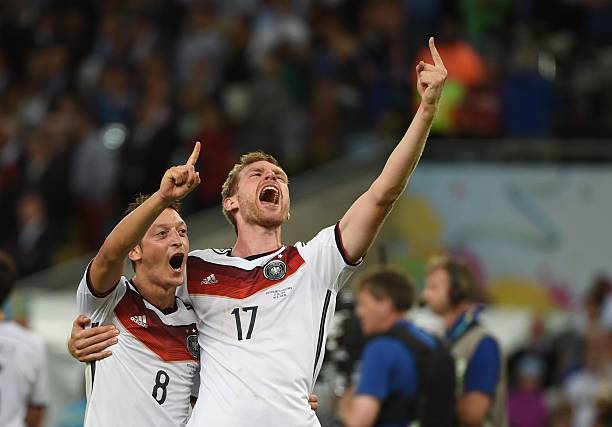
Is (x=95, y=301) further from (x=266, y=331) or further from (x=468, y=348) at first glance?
(x=468, y=348)

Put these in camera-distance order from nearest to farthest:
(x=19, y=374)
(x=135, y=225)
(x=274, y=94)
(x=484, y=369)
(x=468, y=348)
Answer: (x=135, y=225)
(x=19, y=374)
(x=484, y=369)
(x=468, y=348)
(x=274, y=94)

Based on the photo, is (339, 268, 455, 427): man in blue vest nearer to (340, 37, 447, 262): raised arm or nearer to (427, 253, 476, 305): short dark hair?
(427, 253, 476, 305): short dark hair

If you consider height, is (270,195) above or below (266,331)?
above

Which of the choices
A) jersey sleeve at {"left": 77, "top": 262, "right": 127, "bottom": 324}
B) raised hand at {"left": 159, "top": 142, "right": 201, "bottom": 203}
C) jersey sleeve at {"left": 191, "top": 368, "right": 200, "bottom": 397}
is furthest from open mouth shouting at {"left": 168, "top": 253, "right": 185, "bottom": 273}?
raised hand at {"left": 159, "top": 142, "right": 201, "bottom": 203}

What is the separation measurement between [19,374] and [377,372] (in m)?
1.89

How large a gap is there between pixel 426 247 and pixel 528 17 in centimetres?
258

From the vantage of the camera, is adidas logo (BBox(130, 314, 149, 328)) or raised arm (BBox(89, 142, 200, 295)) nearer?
raised arm (BBox(89, 142, 200, 295))

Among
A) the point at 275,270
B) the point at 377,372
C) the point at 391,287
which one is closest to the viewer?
the point at 275,270

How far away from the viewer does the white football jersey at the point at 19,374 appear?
707cm

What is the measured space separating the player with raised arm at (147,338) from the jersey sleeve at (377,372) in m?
1.53

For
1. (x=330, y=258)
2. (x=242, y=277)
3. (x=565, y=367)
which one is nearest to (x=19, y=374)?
(x=242, y=277)

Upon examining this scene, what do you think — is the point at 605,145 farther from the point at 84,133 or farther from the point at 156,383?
the point at 156,383

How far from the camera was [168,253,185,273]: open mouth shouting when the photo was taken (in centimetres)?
561

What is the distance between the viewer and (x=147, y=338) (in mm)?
5594
